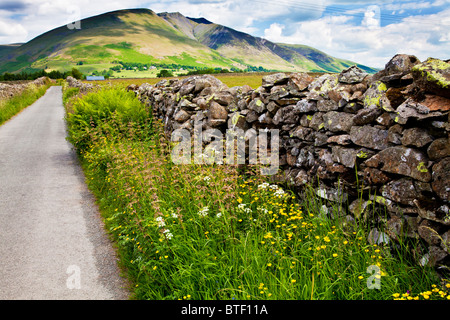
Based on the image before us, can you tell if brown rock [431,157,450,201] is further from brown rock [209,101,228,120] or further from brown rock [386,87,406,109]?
brown rock [209,101,228,120]

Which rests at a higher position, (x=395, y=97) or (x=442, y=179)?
(x=395, y=97)

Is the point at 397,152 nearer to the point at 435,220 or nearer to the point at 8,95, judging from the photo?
the point at 435,220

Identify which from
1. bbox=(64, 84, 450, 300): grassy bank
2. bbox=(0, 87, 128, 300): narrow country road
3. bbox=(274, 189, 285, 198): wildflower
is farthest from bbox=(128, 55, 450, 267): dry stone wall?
bbox=(0, 87, 128, 300): narrow country road

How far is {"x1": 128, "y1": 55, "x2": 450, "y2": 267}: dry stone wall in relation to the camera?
3.29 meters

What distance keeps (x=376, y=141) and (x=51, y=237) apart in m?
5.68

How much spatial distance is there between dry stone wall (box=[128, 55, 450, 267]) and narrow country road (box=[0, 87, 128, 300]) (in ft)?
11.3

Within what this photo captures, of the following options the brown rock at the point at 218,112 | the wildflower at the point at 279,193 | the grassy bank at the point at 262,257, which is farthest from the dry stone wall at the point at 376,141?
the brown rock at the point at 218,112

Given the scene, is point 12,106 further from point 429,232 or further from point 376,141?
point 429,232

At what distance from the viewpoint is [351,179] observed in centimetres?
439

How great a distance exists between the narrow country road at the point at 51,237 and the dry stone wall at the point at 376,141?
346cm

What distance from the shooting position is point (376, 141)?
4062 millimetres

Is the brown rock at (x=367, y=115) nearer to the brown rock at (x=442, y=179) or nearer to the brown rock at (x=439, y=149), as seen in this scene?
the brown rock at (x=439, y=149)

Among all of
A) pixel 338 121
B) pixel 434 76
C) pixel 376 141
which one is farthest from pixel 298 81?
pixel 434 76

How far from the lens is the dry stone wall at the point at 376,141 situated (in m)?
3.29
